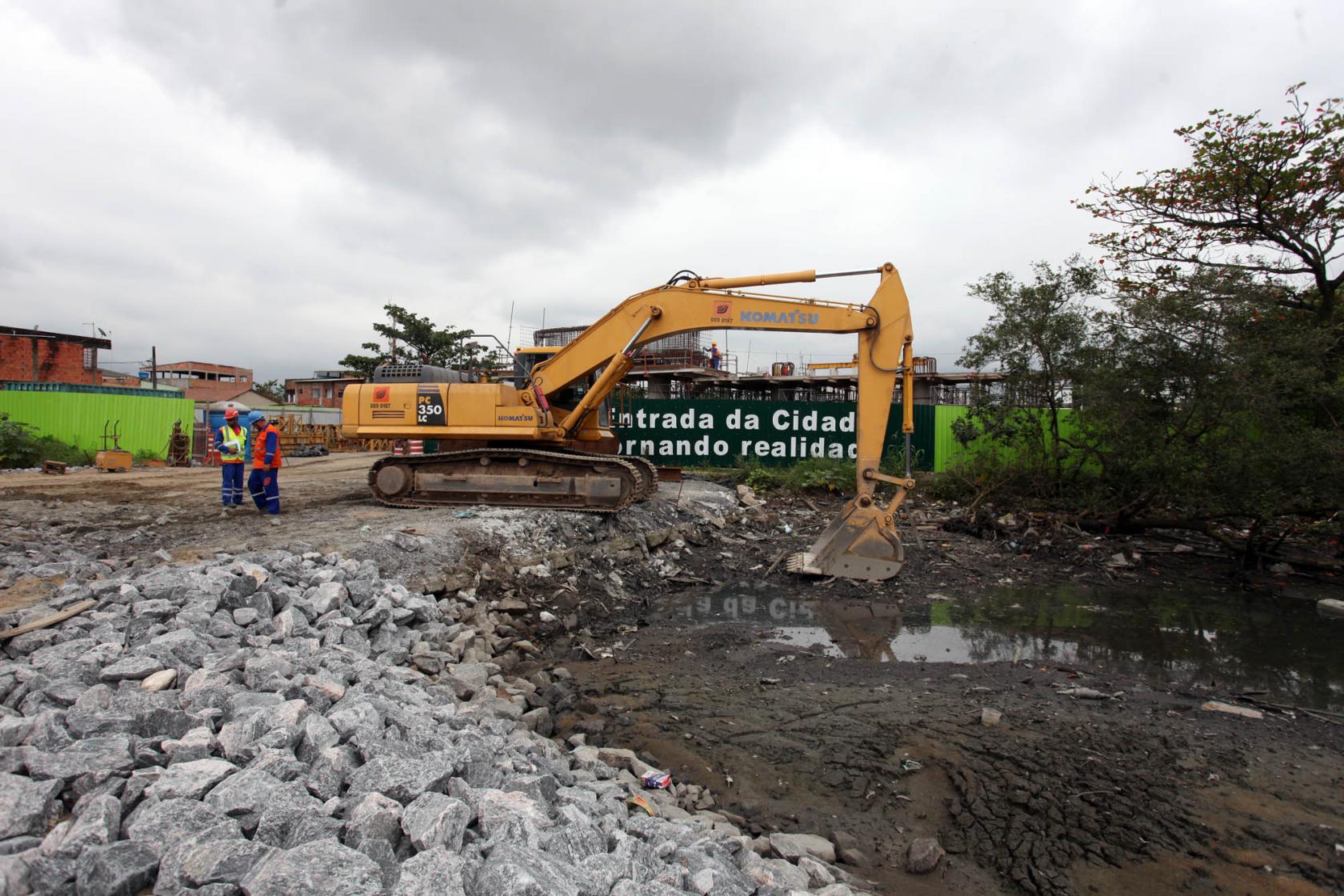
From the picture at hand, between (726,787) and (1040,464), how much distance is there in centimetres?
1191

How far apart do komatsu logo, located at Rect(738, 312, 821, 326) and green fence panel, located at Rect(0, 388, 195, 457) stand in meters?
19.6

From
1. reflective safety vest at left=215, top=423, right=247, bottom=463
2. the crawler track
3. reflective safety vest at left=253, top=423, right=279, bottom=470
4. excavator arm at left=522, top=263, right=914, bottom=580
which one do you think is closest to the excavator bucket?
excavator arm at left=522, top=263, right=914, bottom=580

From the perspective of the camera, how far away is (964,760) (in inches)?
162

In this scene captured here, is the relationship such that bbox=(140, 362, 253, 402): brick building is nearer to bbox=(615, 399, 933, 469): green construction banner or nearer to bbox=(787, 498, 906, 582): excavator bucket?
bbox=(615, 399, 933, 469): green construction banner

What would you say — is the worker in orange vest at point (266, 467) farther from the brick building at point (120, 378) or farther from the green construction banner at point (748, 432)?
the brick building at point (120, 378)

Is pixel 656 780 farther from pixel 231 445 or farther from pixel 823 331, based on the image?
pixel 231 445

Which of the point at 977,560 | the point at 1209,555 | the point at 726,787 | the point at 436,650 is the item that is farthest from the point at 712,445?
the point at 726,787

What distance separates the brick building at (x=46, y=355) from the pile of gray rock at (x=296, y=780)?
34580 mm

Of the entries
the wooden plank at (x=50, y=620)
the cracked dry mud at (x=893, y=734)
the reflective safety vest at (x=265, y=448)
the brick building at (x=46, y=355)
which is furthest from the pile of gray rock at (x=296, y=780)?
the brick building at (x=46, y=355)

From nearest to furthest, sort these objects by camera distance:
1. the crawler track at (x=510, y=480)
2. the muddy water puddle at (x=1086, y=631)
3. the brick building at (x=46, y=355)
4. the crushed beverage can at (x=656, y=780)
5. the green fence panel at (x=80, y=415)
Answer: the crushed beverage can at (x=656, y=780), the muddy water puddle at (x=1086, y=631), the crawler track at (x=510, y=480), the green fence panel at (x=80, y=415), the brick building at (x=46, y=355)

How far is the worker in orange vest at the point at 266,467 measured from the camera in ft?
29.6

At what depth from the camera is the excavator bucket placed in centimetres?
809

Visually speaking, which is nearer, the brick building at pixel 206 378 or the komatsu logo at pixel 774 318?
the komatsu logo at pixel 774 318

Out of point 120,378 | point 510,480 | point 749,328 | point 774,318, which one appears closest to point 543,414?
point 510,480
